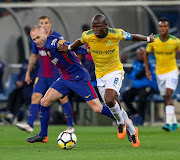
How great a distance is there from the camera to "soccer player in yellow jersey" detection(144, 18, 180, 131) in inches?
526

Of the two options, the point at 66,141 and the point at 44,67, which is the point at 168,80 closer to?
the point at 44,67

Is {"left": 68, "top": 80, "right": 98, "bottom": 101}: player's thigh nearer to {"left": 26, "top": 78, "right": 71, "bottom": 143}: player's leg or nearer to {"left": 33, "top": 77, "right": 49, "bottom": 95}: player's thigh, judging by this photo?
{"left": 26, "top": 78, "right": 71, "bottom": 143}: player's leg

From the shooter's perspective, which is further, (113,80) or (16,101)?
(16,101)

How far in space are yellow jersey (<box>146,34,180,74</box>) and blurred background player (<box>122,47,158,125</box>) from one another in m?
2.20

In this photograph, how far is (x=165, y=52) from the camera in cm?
1359

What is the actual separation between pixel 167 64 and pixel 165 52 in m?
0.27

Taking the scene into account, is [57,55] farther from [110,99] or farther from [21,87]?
[21,87]

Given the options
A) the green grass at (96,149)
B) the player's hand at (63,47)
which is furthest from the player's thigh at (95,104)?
the player's hand at (63,47)

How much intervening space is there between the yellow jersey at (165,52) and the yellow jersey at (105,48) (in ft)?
12.8

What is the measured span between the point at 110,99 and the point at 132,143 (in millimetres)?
772

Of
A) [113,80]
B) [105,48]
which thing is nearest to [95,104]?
[113,80]

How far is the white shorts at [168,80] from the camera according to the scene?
531 inches

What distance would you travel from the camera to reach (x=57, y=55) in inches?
385

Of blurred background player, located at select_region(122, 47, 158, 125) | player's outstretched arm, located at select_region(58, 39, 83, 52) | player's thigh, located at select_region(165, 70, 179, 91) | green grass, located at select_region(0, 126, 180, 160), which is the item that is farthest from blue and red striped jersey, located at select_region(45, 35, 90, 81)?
blurred background player, located at select_region(122, 47, 158, 125)
